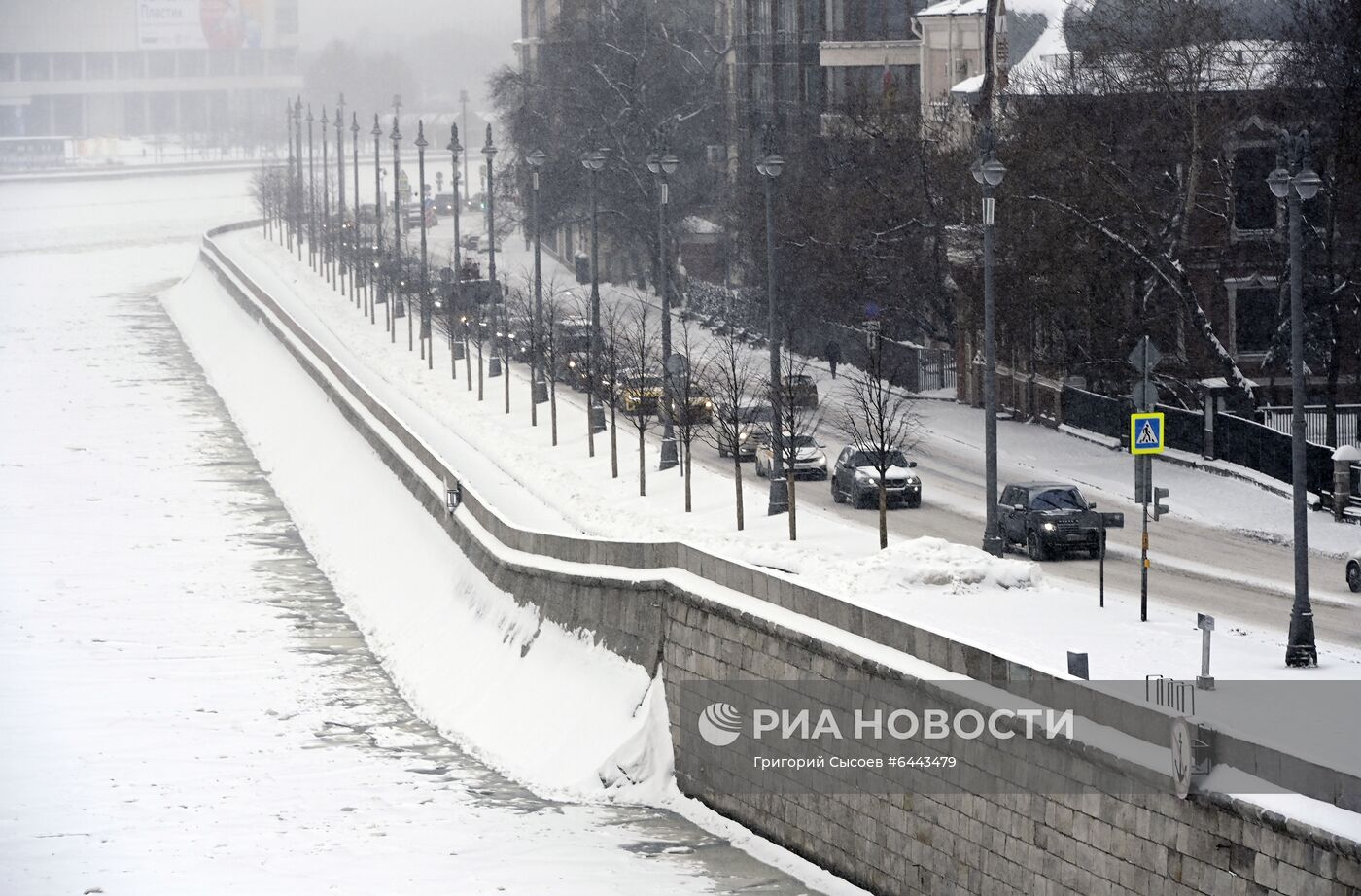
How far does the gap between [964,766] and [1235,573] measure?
17.4 metres

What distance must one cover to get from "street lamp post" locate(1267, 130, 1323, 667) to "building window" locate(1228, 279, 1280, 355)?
30194 millimetres

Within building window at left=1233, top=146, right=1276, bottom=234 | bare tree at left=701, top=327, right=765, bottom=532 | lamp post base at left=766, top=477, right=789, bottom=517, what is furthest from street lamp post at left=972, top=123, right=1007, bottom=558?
building window at left=1233, top=146, right=1276, bottom=234

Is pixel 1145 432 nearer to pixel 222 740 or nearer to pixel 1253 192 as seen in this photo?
pixel 222 740

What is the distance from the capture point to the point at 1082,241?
58.8 metres

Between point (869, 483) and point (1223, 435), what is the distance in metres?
9.81

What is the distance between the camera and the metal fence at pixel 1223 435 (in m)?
47.8

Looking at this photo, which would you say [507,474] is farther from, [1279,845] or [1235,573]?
[1279,845]

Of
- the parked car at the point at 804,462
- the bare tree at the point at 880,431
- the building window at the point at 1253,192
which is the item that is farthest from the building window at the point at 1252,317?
the parked car at the point at 804,462

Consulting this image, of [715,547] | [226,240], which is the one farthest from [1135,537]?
[226,240]

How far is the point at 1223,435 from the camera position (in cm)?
5294

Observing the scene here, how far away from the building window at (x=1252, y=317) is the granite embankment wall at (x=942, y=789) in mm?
26755

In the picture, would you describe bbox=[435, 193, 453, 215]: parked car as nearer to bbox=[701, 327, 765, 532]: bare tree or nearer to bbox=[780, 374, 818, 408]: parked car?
bbox=[701, 327, 765, 532]: bare tree

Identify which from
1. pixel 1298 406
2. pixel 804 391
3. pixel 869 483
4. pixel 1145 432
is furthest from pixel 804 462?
pixel 1298 406

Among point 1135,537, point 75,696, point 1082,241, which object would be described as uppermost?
point 1082,241
